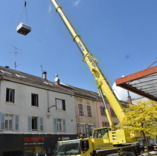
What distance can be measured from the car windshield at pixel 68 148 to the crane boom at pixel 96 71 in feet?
15.1

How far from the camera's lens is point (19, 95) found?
78.6 ft

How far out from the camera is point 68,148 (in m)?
12.9

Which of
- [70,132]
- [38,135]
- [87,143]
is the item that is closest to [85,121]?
[70,132]

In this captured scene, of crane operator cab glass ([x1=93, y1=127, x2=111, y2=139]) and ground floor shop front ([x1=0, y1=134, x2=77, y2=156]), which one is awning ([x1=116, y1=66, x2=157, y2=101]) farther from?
ground floor shop front ([x1=0, y1=134, x2=77, y2=156])

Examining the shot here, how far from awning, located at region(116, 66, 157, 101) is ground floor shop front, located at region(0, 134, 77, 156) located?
51.8ft

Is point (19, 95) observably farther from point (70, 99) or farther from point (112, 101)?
point (112, 101)

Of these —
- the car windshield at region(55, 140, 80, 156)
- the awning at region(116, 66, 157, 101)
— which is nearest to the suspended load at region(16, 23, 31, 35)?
the car windshield at region(55, 140, 80, 156)

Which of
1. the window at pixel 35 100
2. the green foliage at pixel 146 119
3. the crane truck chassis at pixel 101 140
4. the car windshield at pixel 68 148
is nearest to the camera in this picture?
the car windshield at pixel 68 148

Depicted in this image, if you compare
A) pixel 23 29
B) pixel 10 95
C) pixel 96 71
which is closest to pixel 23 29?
pixel 23 29

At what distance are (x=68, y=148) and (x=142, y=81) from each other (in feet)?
23.8

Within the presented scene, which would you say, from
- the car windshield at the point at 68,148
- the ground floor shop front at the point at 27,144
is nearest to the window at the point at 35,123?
the ground floor shop front at the point at 27,144

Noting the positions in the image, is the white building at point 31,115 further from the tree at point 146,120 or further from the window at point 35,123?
the tree at point 146,120

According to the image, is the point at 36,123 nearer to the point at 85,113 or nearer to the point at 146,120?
the point at 85,113

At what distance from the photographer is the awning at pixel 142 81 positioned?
6.62 m
